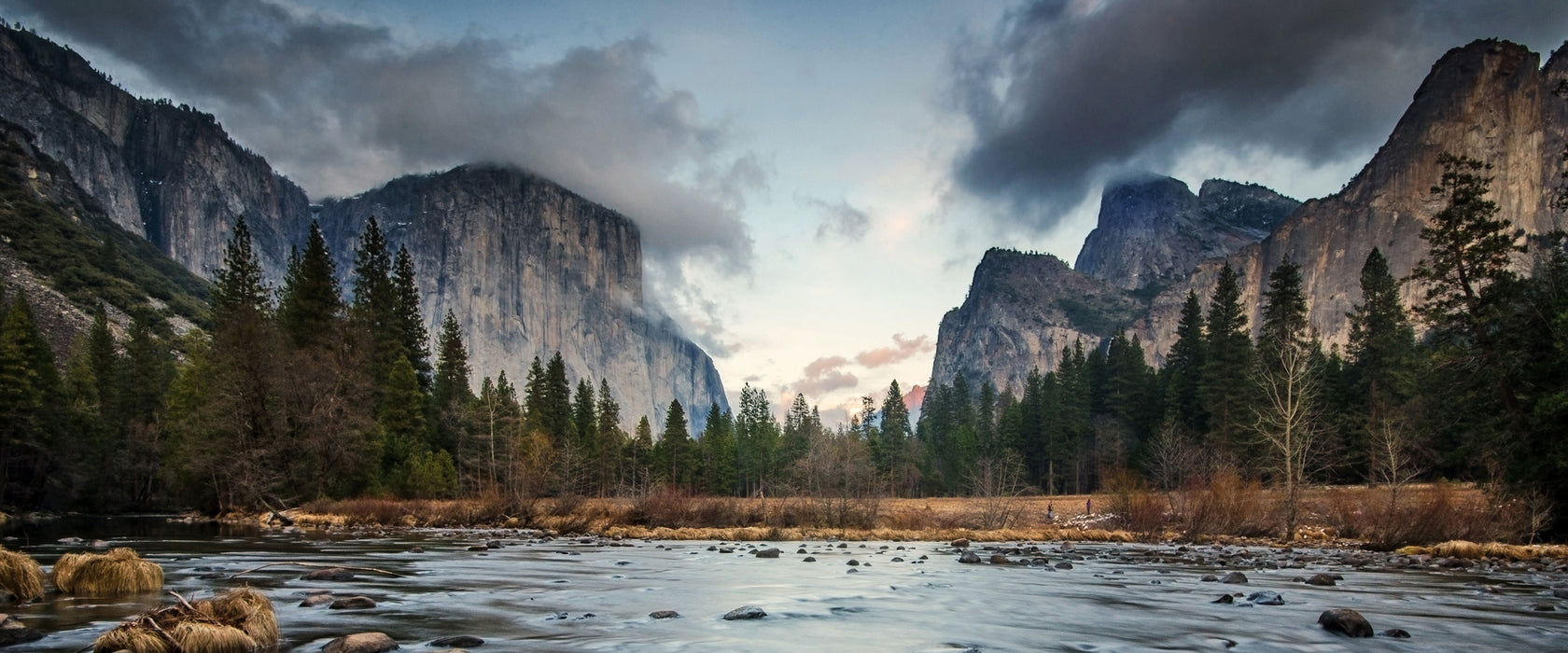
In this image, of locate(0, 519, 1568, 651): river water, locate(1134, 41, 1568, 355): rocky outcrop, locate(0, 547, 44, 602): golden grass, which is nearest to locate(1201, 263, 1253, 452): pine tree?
locate(0, 519, 1568, 651): river water

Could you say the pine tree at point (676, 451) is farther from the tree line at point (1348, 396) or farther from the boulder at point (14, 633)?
the boulder at point (14, 633)

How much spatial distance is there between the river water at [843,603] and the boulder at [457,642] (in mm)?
145

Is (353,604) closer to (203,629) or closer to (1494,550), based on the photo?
(203,629)

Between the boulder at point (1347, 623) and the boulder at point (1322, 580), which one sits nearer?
the boulder at point (1347, 623)

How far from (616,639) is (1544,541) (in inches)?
1193

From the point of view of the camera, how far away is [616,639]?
8.04 m

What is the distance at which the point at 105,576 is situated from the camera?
35.4 ft

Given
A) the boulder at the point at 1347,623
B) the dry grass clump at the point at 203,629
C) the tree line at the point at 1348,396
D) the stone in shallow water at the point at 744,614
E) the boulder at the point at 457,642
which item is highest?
the tree line at the point at 1348,396

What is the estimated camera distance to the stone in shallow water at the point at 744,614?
9844mm

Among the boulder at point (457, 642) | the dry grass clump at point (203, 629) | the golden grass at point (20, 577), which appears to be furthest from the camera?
the golden grass at point (20, 577)

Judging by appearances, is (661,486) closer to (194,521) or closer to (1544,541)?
(194,521)

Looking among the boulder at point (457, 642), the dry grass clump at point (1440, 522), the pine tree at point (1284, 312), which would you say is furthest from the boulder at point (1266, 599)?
the pine tree at point (1284, 312)

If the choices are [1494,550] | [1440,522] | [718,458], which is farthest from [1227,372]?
[718,458]

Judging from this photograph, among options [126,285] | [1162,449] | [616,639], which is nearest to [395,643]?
[616,639]
